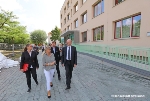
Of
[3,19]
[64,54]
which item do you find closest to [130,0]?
[64,54]

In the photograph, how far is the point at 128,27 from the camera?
10.6 meters

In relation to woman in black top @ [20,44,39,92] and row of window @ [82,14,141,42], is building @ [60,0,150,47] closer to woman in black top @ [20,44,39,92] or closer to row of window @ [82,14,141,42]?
row of window @ [82,14,141,42]

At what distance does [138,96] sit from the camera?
430 centimetres

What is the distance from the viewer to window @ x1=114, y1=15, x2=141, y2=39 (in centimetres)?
967

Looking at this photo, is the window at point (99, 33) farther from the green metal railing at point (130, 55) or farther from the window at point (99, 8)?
the green metal railing at point (130, 55)

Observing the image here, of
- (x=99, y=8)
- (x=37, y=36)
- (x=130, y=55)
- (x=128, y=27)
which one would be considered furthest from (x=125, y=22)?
(x=37, y=36)

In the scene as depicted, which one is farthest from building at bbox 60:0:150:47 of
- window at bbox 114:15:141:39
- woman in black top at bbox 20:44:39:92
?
woman in black top at bbox 20:44:39:92

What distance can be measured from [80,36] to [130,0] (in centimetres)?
1484

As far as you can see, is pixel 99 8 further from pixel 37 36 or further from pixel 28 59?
pixel 37 36

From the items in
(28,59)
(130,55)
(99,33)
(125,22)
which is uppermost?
(125,22)

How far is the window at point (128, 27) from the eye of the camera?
967 cm

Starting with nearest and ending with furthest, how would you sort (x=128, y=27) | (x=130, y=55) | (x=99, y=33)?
1. (x=130, y=55)
2. (x=128, y=27)
3. (x=99, y=33)

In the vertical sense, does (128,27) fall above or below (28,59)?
above

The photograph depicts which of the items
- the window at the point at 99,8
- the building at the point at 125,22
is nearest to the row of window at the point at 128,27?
the building at the point at 125,22
